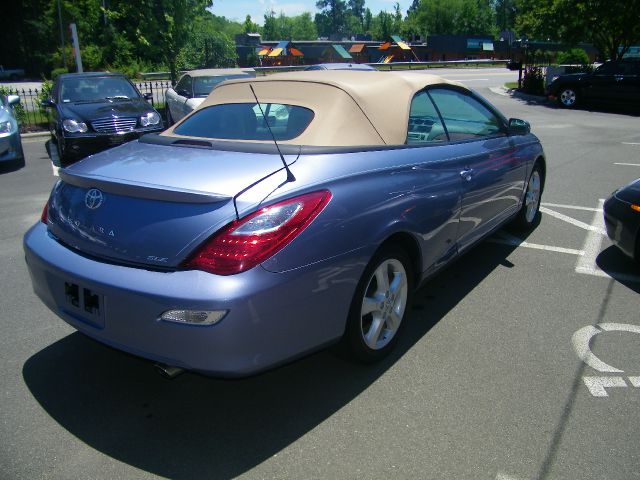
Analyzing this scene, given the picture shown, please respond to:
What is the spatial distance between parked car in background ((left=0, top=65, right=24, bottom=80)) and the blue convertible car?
51.7m

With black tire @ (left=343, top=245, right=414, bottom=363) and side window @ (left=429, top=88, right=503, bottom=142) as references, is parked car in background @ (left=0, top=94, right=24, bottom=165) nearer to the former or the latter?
side window @ (left=429, top=88, right=503, bottom=142)

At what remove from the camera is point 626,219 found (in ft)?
14.9

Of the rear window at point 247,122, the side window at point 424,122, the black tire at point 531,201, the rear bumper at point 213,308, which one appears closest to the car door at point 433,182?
the side window at point 424,122

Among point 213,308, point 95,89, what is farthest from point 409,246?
point 95,89

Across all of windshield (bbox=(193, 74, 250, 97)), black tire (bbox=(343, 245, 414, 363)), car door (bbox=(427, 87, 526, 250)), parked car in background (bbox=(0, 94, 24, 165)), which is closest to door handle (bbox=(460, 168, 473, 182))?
car door (bbox=(427, 87, 526, 250))

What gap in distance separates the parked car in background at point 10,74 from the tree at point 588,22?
42980 mm

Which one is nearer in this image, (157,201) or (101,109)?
(157,201)

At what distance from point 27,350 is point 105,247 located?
1350 millimetres

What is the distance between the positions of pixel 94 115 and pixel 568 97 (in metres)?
15.9

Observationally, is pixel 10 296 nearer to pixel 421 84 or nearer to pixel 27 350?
pixel 27 350

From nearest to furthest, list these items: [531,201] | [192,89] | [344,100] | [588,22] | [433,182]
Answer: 1. [344,100]
2. [433,182]
3. [531,201]
4. [192,89]
5. [588,22]

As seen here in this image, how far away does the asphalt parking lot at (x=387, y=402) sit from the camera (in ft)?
8.20

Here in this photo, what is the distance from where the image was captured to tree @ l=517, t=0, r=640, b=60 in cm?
1858

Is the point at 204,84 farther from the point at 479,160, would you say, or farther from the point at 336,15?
the point at 336,15
